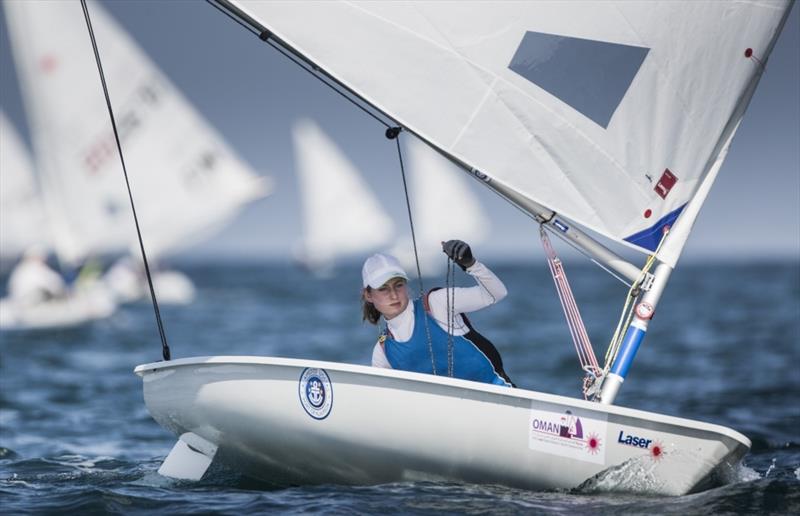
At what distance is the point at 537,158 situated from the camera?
3994 millimetres

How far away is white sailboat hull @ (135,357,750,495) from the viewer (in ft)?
13.0

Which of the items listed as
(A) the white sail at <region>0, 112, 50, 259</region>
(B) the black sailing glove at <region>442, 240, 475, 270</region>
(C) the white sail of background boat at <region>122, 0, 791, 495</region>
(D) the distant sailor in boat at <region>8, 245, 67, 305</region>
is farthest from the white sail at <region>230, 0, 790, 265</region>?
(A) the white sail at <region>0, 112, 50, 259</region>

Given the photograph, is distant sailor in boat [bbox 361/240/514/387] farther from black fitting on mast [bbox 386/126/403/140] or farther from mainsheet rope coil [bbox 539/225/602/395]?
black fitting on mast [bbox 386/126/403/140]

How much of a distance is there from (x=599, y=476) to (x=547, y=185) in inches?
48.7

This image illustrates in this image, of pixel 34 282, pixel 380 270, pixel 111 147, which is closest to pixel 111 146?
pixel 111 147

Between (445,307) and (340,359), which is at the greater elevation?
(340,359)

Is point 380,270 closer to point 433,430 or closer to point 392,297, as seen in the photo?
point 392,297

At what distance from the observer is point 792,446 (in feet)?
19.6

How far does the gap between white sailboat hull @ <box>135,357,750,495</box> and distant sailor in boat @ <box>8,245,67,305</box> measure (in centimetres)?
1509

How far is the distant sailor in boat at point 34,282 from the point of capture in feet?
60.6

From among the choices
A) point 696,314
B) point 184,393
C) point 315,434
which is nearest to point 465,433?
point 315,434

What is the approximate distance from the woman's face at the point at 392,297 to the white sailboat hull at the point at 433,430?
530 mm

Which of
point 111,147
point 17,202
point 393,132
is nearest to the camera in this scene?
point 393,132

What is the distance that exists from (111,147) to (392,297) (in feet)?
47.8
